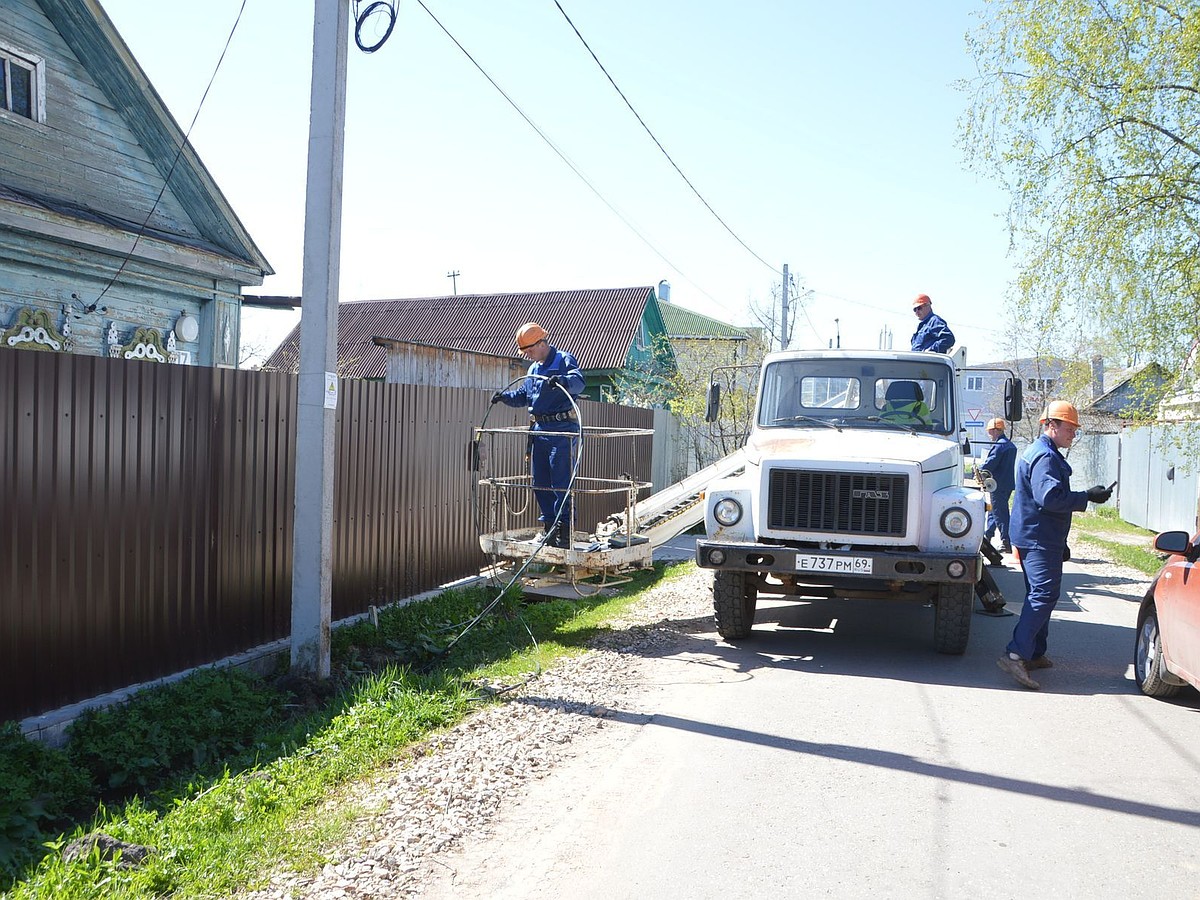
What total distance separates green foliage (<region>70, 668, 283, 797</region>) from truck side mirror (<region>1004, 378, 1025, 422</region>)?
21.5 ft

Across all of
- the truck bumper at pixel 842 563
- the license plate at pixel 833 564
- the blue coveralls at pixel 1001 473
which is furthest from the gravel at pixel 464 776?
the blue coveralls at pixel 1001 473

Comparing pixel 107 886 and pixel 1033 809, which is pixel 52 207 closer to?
pixel 107 886

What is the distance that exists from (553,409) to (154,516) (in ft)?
10.8

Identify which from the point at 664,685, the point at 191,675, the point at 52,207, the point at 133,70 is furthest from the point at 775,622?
the point at 133,70

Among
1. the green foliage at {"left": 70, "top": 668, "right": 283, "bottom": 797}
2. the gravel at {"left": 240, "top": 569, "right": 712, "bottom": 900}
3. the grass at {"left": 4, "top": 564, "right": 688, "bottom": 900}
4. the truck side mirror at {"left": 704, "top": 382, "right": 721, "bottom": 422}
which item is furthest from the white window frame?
the gravel at {"left": 240, "top": 569, "right": 712, "bottom": 900}

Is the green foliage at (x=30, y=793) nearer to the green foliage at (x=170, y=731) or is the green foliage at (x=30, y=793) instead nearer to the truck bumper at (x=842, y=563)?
the green foliage at (x=170, y=731)

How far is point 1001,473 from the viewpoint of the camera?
1282cm

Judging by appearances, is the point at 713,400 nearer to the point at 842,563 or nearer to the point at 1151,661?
the point at 842,563

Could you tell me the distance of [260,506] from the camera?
6.78 metres

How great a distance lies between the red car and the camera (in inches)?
214

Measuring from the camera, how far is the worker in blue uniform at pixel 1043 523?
6.37 m

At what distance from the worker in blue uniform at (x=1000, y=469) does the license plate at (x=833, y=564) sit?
6.52 meters

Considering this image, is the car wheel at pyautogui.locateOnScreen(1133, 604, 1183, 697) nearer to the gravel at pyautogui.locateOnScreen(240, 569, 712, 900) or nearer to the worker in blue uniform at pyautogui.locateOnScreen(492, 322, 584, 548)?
the gravel at pyautogui.locateOnScreen(240, 569, 712, 900)

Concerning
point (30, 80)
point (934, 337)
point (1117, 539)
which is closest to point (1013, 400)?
point (934, 337)
